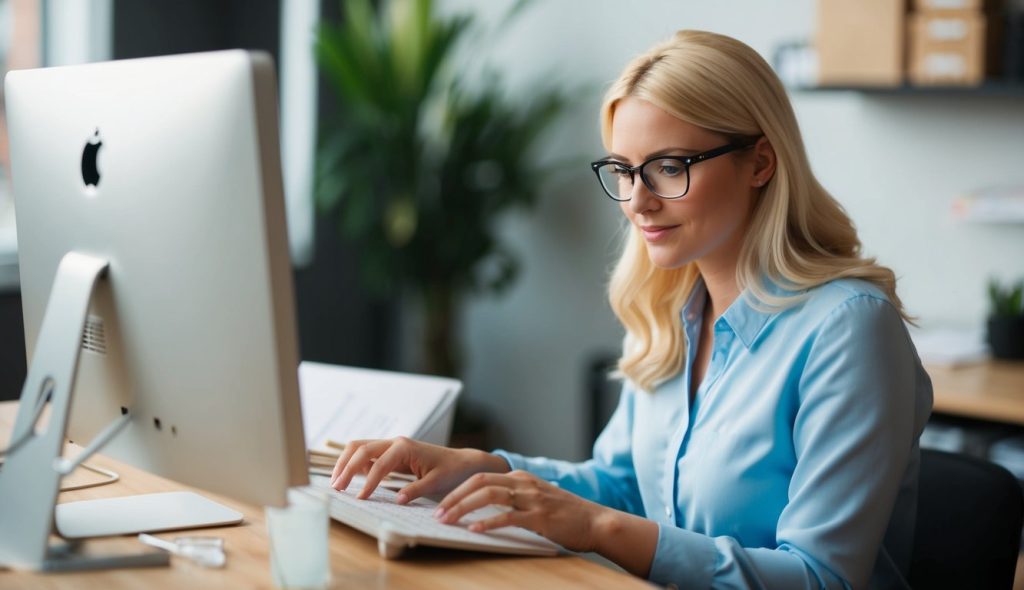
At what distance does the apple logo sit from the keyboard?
1.34 feet

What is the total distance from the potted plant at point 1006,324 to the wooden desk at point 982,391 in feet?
0.14

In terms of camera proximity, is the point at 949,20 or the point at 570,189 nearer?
the point at 949,20

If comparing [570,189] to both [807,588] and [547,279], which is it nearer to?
[547,279]

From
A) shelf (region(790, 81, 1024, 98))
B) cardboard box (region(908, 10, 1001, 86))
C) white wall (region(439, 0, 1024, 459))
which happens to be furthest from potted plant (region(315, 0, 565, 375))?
cardboard box (region(908, 10, 1001, 86))

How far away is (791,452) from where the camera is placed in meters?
1.38

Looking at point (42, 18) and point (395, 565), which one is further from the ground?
point (42, 18)


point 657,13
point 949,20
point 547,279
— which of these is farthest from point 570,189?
point 949,20

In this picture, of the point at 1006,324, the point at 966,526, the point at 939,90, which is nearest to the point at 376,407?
the point at 966,526

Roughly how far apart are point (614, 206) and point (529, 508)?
2640 mm

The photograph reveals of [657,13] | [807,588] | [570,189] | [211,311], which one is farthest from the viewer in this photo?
[570,189]

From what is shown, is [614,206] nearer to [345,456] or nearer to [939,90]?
[939,90]

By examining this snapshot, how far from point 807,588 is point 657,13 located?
2.70 meters

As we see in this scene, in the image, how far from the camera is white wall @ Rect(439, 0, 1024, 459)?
2.98 meters

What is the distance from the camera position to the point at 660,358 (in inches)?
64.4
